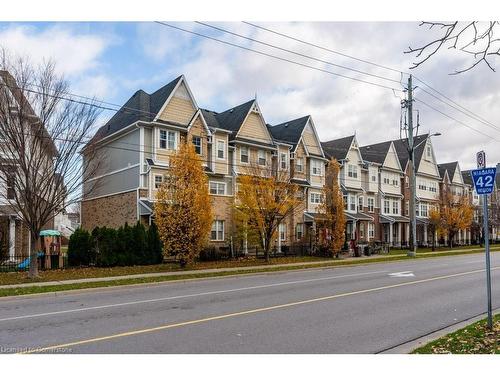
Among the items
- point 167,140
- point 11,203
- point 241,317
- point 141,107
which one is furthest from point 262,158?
point 241,317

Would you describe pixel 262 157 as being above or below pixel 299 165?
above

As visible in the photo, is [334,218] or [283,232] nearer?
[334,218]

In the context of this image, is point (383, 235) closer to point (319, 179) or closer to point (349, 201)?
point (349, 201)

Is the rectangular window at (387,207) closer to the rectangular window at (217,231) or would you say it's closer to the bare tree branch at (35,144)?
the rectangular window at (217,231)

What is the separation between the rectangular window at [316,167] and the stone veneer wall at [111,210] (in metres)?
18.0

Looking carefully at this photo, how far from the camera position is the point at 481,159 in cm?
848

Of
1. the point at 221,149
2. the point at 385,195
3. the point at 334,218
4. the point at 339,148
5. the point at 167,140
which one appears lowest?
the point at 334,218

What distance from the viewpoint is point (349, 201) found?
44.9m

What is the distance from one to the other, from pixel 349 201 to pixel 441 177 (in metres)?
24.1

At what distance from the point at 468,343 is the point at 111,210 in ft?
92.1

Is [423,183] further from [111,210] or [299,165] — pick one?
[111,210]

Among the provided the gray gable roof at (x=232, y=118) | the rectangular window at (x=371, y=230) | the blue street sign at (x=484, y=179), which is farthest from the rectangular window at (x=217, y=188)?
the blue street sign at (x=484, y=179)

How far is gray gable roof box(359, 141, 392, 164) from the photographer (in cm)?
5132

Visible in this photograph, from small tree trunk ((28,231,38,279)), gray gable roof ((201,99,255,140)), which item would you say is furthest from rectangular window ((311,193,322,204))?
small tree trunk ((28,231,38,279))
